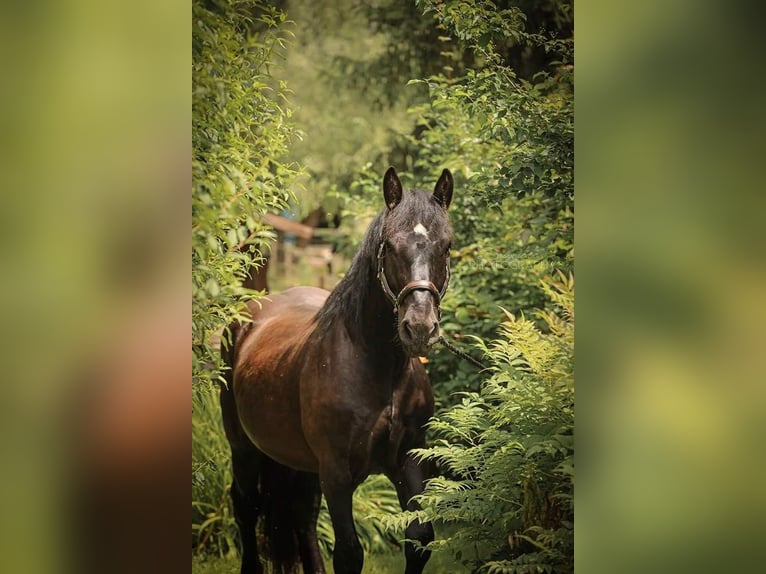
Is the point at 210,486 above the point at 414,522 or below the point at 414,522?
above

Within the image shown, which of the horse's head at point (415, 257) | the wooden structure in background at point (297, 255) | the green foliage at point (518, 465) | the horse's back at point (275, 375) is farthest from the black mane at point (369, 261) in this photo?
the green foliage at point (518, 465)

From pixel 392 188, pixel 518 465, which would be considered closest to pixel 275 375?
pixel 392 188

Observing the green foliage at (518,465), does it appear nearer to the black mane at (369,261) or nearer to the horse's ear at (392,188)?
the black mane at (369,261)

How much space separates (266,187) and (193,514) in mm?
1168

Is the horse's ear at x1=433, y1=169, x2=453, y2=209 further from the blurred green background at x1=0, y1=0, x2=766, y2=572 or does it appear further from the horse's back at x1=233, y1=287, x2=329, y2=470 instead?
the horse's back at x1=233, y1=287, x2=329, y2=470

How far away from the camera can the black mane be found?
9.17 ft

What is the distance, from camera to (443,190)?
2840 millimetres

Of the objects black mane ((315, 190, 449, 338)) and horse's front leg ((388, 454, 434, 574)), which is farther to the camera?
horse's front leg ((388, 454, 434, 574))

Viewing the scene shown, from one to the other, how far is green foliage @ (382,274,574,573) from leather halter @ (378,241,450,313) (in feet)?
1.09

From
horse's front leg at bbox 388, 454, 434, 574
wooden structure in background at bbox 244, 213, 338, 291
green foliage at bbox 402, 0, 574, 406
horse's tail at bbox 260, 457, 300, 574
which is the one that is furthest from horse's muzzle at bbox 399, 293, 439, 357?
horse's tail at bbox 260, 457, 300, 574

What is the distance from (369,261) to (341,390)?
454 mm

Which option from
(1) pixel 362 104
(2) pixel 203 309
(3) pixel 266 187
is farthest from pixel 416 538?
(1) pixel 362 104

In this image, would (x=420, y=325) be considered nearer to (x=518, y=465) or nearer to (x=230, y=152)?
(x=518, y=465)

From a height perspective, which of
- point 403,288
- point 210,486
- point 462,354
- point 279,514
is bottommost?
point 279,514
